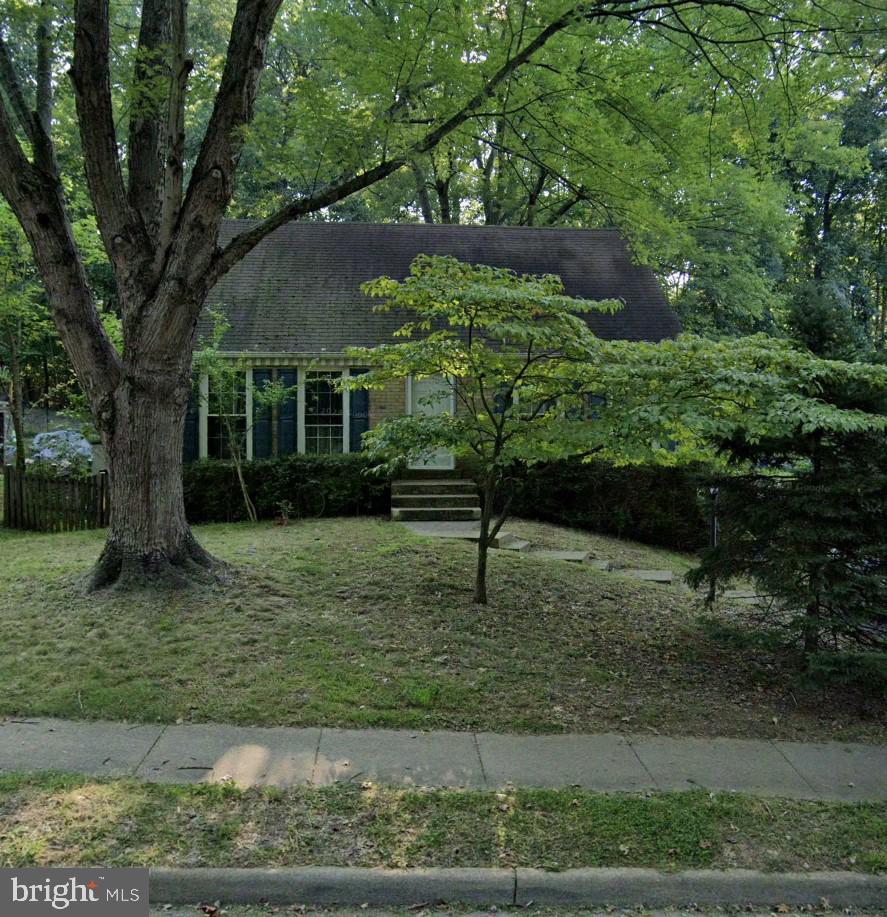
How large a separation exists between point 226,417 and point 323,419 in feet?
8.81

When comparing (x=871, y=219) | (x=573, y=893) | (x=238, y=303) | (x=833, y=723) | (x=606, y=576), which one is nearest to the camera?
(x=573, y=893)

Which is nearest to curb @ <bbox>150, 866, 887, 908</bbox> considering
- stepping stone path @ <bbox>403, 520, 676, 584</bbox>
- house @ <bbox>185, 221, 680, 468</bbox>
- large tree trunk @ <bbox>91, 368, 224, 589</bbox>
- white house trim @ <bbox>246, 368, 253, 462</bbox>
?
large tree trunk @ <bbox>91, 368, 224, 589</bbox>

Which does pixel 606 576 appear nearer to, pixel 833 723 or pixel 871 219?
pixel 833 723

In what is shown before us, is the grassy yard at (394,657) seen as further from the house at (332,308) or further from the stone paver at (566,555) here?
the house at (332,308)

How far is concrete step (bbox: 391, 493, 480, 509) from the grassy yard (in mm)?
4315

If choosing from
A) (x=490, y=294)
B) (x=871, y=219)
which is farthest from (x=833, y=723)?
(x=871, y=219)

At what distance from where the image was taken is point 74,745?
174 inches

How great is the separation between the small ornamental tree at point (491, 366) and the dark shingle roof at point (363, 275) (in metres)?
8.55

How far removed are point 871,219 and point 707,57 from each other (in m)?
25.1

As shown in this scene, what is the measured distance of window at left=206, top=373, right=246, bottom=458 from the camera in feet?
43.5

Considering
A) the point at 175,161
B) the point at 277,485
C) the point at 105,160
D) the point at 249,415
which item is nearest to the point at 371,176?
the point at 175,161

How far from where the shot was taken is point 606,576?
9273 millimetres

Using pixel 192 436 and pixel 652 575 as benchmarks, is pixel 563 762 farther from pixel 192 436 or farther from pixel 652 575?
pixel 192 436

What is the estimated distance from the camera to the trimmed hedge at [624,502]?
12.6 m
